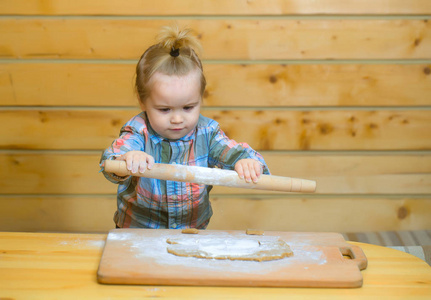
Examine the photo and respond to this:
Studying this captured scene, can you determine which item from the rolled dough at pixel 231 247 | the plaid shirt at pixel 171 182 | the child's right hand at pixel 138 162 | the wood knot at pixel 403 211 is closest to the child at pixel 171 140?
the plaid shirt at pixel 171 182

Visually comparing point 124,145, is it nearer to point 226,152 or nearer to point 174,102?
point 174,102

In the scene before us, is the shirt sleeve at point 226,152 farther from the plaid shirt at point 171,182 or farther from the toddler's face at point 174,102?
the toddler's face at point 174,102

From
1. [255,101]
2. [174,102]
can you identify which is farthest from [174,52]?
[255,101]

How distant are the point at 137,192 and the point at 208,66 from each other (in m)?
0.93

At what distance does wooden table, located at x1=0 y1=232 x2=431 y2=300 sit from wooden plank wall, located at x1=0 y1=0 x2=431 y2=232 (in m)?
1.19

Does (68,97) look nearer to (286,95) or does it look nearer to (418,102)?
(286,95)

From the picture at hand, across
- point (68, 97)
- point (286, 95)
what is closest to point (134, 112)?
point (68, 97)

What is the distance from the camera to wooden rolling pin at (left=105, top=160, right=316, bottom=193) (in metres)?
1.18

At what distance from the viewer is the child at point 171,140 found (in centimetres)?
138

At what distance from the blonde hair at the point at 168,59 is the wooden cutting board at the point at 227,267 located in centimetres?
43

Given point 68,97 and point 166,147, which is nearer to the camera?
point 166,147

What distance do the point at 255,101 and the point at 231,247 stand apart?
4.13 ft

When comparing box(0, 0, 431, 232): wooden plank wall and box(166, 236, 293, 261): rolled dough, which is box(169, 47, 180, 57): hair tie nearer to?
box(166, 236, 293, 261): rolled dough

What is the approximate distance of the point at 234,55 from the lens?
7.47 feet
